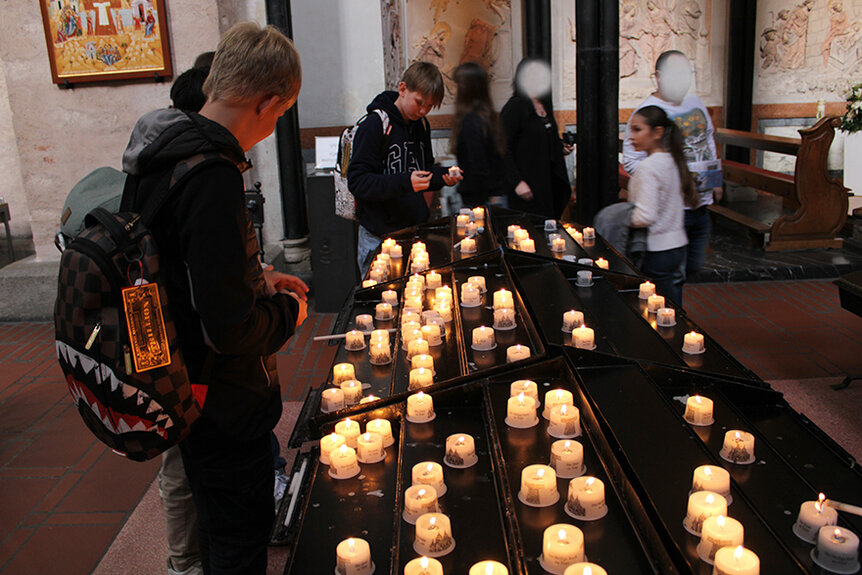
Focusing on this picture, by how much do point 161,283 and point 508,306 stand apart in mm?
1299

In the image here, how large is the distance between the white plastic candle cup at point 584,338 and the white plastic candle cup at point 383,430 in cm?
68

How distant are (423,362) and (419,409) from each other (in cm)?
30

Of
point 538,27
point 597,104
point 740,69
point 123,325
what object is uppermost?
point 538,27

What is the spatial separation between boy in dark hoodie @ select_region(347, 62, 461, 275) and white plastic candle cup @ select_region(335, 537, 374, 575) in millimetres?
2249

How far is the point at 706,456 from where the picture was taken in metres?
1.50

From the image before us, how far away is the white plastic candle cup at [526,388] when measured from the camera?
5.96ft

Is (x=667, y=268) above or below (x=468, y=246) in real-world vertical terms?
below

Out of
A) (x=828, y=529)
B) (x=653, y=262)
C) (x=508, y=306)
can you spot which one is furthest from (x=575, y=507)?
(x=653, y=262)

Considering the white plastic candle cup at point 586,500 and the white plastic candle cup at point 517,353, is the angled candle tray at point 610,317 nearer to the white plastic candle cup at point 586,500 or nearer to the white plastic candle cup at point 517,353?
the white plastic candle cup at point 517,353

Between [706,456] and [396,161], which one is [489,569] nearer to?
[706,456]

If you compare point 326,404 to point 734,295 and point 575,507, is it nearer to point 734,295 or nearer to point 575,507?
point 575,507

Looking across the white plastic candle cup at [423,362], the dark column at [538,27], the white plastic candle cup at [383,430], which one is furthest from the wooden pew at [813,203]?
the white plastic candle cup at [383,430]

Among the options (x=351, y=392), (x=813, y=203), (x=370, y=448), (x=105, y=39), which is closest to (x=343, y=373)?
(x=351, y=392)

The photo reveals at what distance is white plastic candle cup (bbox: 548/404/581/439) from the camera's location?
5.42 ft
